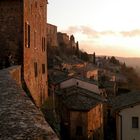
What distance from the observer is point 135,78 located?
86.4m

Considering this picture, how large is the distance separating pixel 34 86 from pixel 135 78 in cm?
6823

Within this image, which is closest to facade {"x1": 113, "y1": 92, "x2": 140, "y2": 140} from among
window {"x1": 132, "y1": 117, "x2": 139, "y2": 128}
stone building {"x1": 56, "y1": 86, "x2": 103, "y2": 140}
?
window {"x1": 132, "y1": 117, "x2": 139, "y2": 128}

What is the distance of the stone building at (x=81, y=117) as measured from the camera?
27.4m

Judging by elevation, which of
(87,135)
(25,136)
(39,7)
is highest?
(39,7)

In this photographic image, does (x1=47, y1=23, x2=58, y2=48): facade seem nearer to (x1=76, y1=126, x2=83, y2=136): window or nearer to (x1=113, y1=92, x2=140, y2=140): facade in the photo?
(x1=76, y1=126, x2=83, y2=136): window

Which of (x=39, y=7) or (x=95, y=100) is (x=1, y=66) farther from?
(x=95, y=100)

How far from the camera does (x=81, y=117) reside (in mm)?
27578

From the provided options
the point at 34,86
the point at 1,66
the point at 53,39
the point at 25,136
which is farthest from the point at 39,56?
the point at 53,39

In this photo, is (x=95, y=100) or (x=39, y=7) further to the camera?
(x=95, y=100)

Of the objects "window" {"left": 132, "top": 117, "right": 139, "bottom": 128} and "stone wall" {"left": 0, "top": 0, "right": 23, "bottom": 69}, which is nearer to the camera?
"stone wall" {"left": 0, "top": 0, "right": 23, "bottom": 69}

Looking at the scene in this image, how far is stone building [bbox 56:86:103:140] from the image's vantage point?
2742 centimetres

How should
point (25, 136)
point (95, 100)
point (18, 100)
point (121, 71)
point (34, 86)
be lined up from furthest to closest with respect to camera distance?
point (121, 71), point (95, 100), point (34, 86), point (18, 100), point (25, 136)

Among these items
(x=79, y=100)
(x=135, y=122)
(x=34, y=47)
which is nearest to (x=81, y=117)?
(x=79, y=100)

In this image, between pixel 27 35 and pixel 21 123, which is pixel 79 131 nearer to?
pixel 27 35
